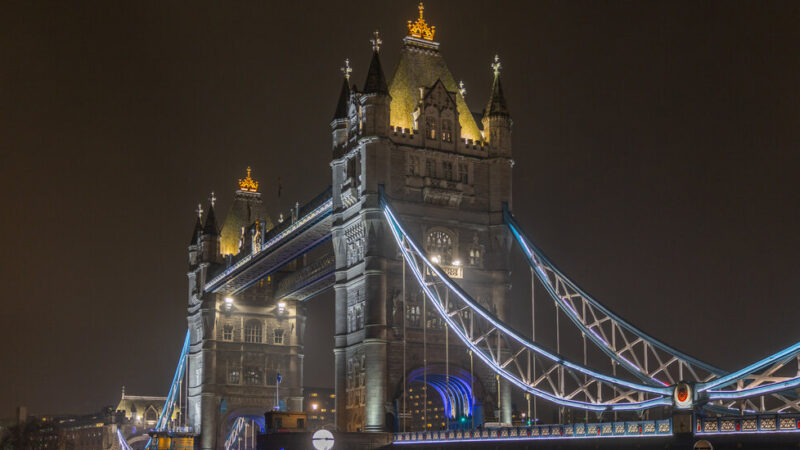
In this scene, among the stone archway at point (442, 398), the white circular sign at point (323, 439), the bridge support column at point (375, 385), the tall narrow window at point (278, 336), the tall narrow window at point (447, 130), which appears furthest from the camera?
the tall narrow window at point (278, 336)

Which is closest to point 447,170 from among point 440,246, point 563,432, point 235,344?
point 440,246

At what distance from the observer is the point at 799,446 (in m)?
30.0

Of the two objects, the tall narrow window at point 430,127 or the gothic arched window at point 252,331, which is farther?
the gothic arched window at point 252,331

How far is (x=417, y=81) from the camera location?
57.8m

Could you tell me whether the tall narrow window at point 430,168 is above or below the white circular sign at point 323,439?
above

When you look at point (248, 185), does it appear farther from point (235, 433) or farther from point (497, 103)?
point (497, 103)

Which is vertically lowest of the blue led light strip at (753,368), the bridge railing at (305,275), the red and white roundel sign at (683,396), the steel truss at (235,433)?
the steel truss at (235,433)

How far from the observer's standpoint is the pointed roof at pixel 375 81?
181 feet

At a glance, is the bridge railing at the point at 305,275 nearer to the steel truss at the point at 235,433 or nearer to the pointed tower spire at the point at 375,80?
the steel truss at the point at 235,433

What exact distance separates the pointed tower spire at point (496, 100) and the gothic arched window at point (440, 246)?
7.00m

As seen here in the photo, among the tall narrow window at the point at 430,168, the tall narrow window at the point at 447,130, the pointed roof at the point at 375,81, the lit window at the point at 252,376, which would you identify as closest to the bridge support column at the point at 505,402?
the tall narrow window at the point at 430,168

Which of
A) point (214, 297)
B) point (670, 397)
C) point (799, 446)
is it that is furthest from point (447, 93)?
point (214, 297)

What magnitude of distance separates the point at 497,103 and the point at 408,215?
7.89 m

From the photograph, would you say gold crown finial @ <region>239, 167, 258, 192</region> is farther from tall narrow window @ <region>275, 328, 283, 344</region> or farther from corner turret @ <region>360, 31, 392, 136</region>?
corner turret @ <region>360, 31, 392, 136</region>
